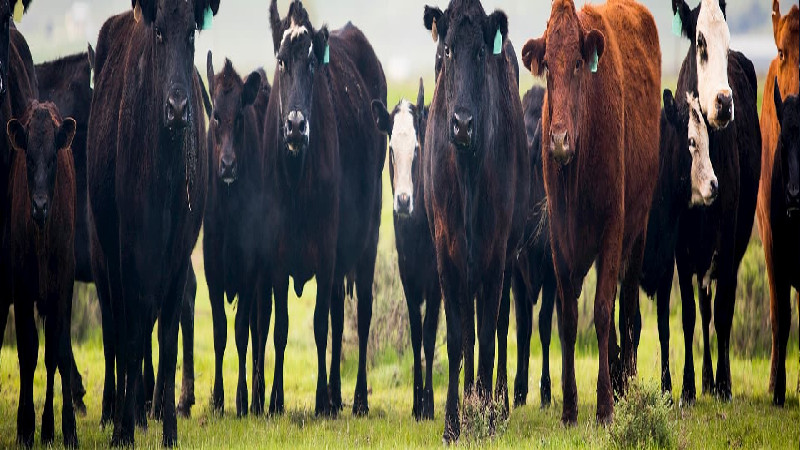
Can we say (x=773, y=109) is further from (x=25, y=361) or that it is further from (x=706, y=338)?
(x=25, y=361)

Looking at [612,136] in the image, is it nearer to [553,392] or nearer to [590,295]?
[553,392]

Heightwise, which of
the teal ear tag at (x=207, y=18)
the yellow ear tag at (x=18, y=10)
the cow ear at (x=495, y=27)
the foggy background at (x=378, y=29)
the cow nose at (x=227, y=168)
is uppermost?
Result: the foggy background at (x=378, y=29)

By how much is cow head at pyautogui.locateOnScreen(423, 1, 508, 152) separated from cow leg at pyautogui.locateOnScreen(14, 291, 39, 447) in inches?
138

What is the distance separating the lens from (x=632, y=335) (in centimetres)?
1027

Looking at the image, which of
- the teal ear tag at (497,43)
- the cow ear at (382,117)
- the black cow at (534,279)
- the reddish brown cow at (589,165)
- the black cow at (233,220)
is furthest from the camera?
the cow ear at (382,117)

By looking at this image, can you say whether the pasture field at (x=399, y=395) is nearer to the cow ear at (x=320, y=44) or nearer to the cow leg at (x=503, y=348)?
the cow leg at (x=503, y=348)

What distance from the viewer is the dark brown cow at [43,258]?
344 inches

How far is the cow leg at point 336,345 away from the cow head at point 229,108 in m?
1.59

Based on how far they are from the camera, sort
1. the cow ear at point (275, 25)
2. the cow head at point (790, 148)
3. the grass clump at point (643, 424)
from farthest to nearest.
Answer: the cow ear at point (275, 25)
the cow head at point (790, 148)
the grass clump at point (643, 424)

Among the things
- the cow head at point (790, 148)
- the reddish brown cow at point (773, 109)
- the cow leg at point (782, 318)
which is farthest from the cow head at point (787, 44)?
the cow leg at point (782, 318)

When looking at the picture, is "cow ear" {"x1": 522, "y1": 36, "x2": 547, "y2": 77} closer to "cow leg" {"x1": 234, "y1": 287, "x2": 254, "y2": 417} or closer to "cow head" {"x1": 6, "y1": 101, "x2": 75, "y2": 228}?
"cow head" {"x1": 6, "y1": 101, "x2": 75, "y2": 228}

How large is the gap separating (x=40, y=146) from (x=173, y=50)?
1.24 m

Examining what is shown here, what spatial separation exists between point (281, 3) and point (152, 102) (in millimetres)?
39302

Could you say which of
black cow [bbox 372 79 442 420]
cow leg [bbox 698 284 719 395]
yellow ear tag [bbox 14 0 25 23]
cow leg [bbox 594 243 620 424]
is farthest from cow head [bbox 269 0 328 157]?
cow leg [bbox 698 284 719 395]
